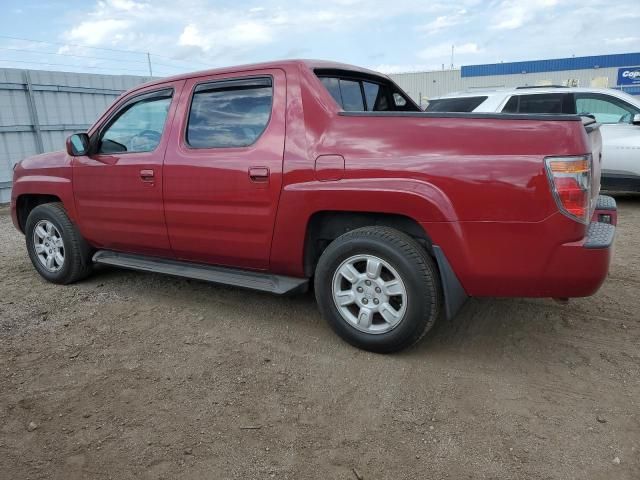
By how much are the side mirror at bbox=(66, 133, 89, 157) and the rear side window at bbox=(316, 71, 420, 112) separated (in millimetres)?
2173

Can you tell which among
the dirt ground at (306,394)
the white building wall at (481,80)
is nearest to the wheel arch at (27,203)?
the dirt ground at (306,394)

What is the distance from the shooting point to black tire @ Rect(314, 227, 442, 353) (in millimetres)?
2953

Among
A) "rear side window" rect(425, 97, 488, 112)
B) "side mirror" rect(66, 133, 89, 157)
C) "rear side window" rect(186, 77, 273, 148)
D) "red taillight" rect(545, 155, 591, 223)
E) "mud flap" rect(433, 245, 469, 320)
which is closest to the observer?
"red taillight" rect(545, 155, 591, 223)

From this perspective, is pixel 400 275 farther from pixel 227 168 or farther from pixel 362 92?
pixel 362 92

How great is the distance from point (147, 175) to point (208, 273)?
892 millimetres

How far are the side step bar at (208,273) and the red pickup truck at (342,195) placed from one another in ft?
0.05

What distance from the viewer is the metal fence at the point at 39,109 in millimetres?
10258

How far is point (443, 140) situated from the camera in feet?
9.17

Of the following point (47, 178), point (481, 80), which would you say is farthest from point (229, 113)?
point (481, 80)

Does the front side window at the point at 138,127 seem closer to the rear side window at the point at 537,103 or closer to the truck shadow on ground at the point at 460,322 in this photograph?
the truck shadow on ground at the point at 460,322

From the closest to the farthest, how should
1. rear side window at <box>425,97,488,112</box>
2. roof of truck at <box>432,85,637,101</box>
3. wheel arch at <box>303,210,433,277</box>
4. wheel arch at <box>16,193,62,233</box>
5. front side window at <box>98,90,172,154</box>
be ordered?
wheel arch at <box>303,210,433,277</box> < front side window at <box>98,90,172,154</box> < wheel arch at <box>16,193,62,233</box> < roof of truck at <box>432,85,637,101</box> < rear side window at <box>425,97,488,112</box>

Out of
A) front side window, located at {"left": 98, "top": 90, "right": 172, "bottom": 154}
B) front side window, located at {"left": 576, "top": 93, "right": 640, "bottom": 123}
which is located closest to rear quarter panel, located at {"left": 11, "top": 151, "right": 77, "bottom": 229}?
front side window, located at {"left": 98, "top": 90, "right": 172, "bottom": 154}

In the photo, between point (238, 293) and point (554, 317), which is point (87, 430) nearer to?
point (238, 293)

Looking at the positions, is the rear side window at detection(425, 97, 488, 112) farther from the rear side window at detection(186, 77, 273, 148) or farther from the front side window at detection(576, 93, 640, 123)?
the rear side window at detection(186, 77, 273, 148)
